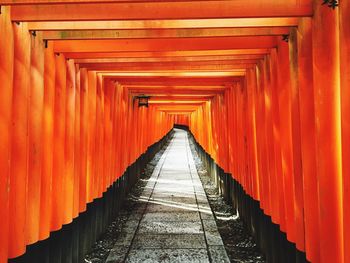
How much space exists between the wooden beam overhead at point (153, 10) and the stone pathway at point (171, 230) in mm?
4220

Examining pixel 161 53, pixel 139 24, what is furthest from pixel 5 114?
pixel 161 53

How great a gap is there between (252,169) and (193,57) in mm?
2461

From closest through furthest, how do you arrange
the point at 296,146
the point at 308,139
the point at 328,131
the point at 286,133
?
the point at 328,131 < the point at 308,139 < the point at 296,146 < the point at 286,133

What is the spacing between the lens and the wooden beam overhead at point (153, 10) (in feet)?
10.7

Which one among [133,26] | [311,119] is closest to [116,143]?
[133,26]

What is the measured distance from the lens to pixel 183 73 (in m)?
6.65

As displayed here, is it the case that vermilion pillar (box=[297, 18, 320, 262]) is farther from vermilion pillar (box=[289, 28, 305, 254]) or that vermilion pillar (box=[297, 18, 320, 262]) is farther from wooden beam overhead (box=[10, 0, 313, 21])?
wooden beam overhead (box=[10, 0, 313, 21])

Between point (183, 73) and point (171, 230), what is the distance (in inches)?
136

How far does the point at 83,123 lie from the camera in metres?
5.80

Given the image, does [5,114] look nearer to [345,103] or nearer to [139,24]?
[139,24]

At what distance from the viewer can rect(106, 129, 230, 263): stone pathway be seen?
6254 mm

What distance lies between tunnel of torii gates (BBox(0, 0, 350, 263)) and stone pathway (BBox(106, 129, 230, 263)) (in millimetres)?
1273

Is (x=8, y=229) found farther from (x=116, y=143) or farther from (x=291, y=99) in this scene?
(x=116, y=143)

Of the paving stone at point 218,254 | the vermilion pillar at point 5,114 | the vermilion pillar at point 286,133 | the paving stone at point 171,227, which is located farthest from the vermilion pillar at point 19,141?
the paving stone at point 171,227
